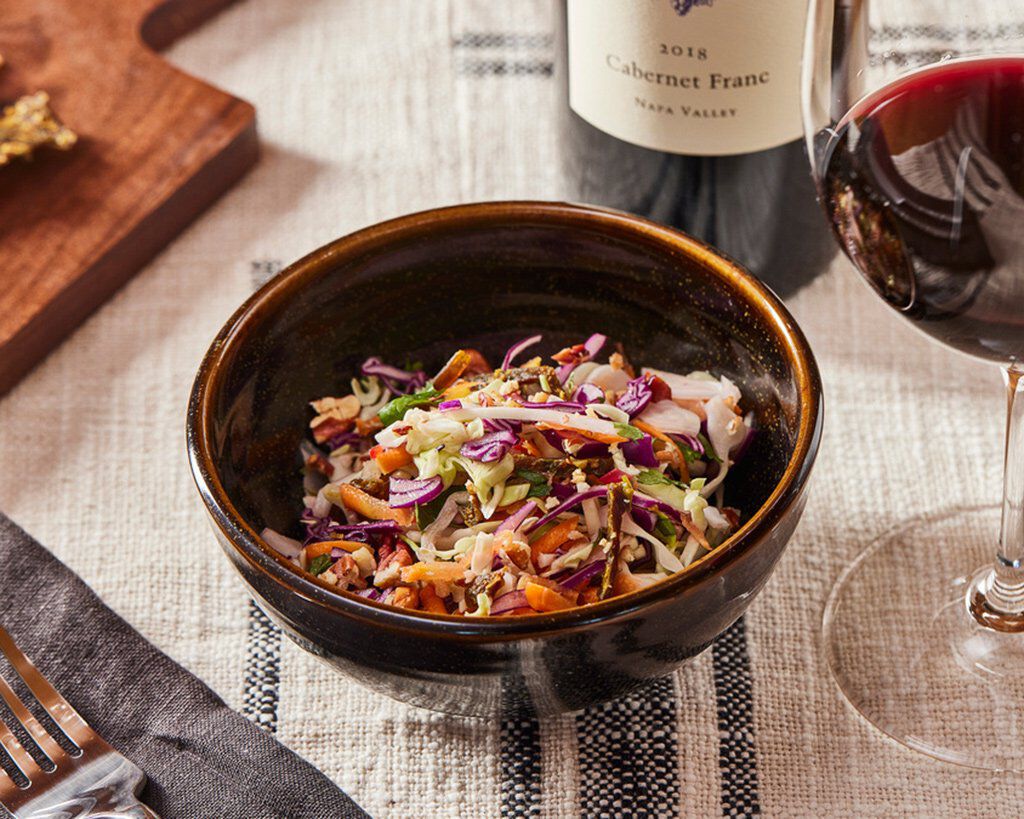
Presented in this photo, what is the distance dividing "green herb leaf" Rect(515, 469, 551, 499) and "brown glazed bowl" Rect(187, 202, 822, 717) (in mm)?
150

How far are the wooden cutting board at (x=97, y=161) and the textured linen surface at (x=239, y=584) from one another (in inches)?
1.4

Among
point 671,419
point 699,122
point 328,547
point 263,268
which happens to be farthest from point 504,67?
point 328,547

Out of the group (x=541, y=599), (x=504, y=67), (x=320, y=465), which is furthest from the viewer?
(x=504, y=67)

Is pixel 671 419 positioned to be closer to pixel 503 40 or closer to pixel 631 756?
pixel 631 756

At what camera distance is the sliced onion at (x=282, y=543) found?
1001 millimetres

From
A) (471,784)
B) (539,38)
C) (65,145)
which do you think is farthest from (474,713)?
(539,38)

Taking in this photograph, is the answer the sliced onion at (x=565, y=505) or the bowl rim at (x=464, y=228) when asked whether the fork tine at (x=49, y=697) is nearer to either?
the bowl rim at (x=464, y=228)

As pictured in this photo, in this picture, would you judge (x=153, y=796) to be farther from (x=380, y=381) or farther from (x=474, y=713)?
(x=380, y=381)

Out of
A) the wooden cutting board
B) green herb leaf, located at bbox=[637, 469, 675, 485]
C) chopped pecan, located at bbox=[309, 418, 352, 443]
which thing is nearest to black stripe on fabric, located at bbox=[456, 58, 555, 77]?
the wooden cutting board

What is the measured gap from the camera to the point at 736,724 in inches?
39.4

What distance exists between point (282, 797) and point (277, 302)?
37 centimetres

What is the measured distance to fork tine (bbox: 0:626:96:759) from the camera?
3.14 ft

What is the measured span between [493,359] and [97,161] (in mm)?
571

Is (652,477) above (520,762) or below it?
above
